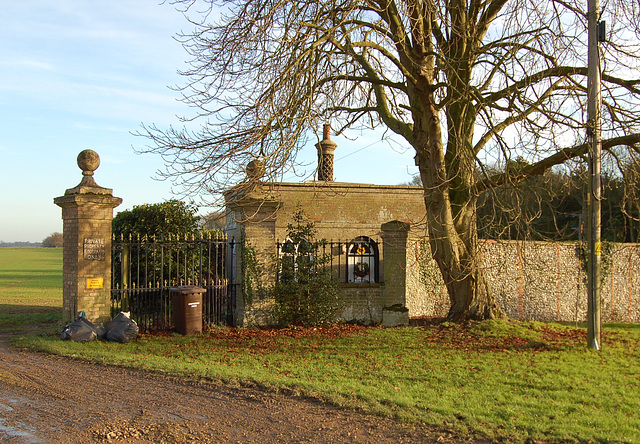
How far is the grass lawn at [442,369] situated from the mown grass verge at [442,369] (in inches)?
0.7

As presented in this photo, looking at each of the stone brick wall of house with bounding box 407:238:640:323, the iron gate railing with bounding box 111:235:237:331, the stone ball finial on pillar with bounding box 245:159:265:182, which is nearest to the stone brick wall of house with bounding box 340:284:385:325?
the stone brick wall of house with bounding box 407:238:640:323

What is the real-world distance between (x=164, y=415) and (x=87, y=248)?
603cm

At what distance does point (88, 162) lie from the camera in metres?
10.9

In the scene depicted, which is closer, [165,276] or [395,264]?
[165,276]

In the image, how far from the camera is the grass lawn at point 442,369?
5828mm

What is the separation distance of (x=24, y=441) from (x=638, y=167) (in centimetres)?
1193

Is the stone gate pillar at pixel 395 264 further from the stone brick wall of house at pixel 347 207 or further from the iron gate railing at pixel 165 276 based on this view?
the stone brick wall of house at pixel 347 207

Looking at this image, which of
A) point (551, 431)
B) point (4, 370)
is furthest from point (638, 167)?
point (4, 370)

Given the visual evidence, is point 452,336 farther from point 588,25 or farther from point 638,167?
point 588,25

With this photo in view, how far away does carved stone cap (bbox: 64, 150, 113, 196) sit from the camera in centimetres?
1076

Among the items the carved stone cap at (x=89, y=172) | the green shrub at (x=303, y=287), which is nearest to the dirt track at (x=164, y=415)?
the carved stone cap at (x=89, y=172)

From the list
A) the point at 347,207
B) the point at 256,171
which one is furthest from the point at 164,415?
the point at 347,207

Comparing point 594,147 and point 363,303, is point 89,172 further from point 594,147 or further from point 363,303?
point 594,147

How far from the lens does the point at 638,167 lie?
37.5 feet
